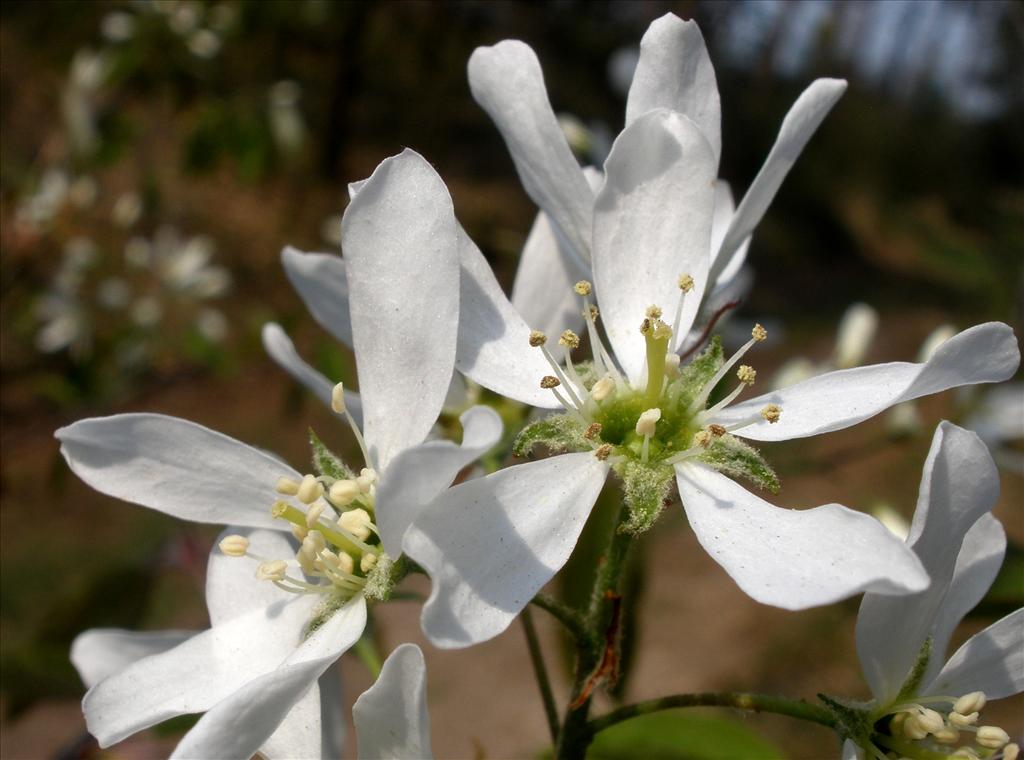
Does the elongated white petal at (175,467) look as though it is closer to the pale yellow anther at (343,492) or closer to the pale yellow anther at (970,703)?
the pale yellow anther at (343,492)

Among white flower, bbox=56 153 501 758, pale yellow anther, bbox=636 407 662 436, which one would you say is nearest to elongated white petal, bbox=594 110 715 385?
pale yellow anther, bbox=636 407 662 436

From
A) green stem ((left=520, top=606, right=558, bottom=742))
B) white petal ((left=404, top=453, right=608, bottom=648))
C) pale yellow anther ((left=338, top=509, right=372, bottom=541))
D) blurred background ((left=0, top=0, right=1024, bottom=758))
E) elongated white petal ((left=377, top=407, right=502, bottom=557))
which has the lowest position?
blurred background ((left=0, top=0, right=1024, bottom=758))

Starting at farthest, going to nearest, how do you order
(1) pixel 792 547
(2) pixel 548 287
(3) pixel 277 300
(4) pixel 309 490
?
(3) pixel 277 300 → (2) pixel 548 287 → (4) pixel 309 490 → (1) pixel 792 547

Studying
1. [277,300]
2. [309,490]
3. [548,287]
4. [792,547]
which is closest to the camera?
[792,547]

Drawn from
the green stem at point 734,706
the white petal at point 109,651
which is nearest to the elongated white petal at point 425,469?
the green stem at point 734,706

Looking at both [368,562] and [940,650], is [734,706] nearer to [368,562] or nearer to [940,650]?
[940,650]

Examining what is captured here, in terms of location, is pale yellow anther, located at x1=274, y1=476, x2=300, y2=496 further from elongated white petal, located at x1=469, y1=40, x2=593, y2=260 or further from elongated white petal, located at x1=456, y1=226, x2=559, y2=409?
elongated white petal, located at x1=469, y1=40, x2=593, y2=260

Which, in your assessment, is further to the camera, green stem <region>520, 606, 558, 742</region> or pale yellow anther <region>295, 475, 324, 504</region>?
green stem <region>520, 606, 558, 742</region>

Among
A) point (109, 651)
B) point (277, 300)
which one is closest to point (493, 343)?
point (109, 651)
